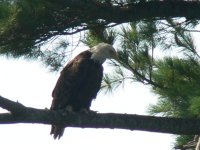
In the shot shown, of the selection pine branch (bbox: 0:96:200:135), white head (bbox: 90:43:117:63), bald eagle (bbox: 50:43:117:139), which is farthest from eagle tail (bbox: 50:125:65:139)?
pine branch (bbox: 0:96:200:135)

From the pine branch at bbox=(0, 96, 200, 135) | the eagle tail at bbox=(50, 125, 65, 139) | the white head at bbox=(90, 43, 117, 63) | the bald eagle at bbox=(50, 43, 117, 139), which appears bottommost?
the eagle tail at bbox=(50, 125, 65, 139)

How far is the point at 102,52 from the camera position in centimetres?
605

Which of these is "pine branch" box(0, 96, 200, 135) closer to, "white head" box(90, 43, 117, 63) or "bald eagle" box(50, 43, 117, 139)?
"bald eagle" box(50, 43, 117, 139)

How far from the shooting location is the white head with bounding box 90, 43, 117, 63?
6.00m

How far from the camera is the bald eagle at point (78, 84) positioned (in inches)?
227

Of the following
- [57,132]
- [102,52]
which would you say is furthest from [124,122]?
[102,52]

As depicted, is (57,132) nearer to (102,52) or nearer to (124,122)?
(102,52)

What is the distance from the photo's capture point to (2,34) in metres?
5.23

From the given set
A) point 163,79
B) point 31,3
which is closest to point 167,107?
point 163,79

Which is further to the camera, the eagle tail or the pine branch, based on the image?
the eagle tail

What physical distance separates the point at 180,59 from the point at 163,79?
0.58 feet

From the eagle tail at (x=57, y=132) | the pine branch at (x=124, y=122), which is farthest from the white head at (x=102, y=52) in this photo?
the pine branch at (x=124, y=122)

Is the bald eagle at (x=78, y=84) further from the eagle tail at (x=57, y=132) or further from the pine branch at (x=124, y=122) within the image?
the pine branch at (x=124, y=122)

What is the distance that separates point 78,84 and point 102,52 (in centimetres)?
37
